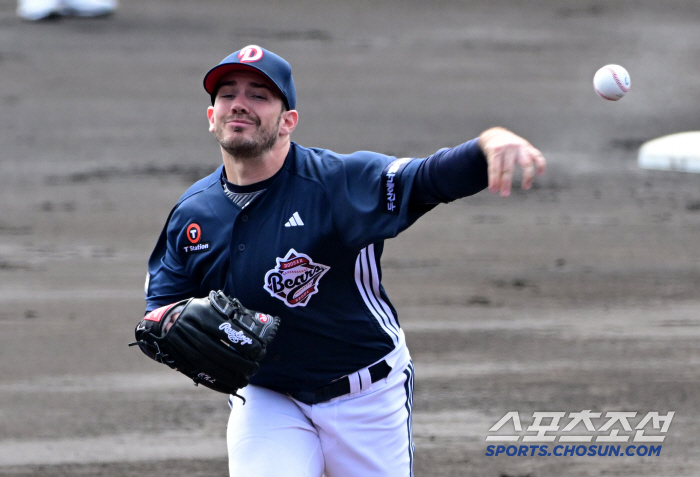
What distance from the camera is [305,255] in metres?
3.27

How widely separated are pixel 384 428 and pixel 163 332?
977 millimetres

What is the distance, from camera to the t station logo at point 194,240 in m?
3.38

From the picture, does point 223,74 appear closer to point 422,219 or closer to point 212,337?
point 212,337

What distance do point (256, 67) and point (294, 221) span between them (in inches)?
23.9

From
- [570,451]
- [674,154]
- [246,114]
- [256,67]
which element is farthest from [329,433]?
[674,154]

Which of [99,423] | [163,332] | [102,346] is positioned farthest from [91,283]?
[163,332]

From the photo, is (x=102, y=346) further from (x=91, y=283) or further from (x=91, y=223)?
(x=91, y=223)

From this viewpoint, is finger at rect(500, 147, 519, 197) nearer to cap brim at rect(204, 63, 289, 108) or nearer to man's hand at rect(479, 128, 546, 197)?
man's hand at rect(479, 128, 546, 197)

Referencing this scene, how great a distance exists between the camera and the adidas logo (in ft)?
10.8

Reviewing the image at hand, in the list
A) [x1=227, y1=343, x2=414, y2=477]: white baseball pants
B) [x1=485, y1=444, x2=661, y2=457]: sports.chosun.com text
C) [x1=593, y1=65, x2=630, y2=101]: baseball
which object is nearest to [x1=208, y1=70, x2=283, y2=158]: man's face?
[x1=227, y1=343, x2=414, y2=477]: white baseball pants

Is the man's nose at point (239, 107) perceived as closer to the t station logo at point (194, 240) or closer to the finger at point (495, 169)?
the t station logo at point (194, 240)

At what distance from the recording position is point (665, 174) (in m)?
10.6

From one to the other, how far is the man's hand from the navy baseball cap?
0.93 meters

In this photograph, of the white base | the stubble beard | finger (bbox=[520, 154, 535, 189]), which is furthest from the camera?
the white base
